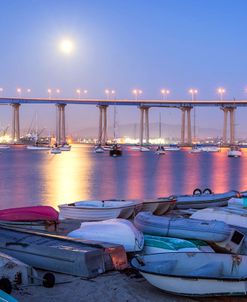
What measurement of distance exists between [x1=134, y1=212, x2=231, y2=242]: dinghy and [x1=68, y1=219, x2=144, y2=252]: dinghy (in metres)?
0.57

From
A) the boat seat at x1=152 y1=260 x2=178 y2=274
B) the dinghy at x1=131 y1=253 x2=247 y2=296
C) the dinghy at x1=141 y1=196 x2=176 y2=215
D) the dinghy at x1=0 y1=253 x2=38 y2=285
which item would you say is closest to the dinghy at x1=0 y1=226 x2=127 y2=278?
the dinghy at x1=0 y1=253 x2=38 y2=285

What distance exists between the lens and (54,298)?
18.1 feet

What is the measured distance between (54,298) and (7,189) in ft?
51.1

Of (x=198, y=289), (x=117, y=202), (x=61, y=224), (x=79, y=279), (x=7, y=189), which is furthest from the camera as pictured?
(x=7, y=189)

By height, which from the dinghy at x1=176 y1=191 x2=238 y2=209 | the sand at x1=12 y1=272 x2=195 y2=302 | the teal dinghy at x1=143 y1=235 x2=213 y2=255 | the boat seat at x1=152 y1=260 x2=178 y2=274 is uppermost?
the boat seat at x1=152 y1=260 x2=178 y2=274

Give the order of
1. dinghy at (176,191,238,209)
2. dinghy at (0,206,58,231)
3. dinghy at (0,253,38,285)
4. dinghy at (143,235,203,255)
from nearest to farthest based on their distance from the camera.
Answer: dinghy at (0,253,38,285), dinghy at (143,235,203,255), dinghy at (0,206,58,231), dinghy at (176,191,238,209)

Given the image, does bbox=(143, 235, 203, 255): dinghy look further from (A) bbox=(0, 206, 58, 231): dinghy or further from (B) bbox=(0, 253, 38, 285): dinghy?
(A) bbox=(0, 206, 58, 231): dinghy

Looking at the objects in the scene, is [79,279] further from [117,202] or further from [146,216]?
[117,202]

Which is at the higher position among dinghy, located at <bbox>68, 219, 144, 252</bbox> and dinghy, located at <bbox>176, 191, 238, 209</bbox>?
dinghy, located at <bbox>68, 219, 144, 252</bbox>

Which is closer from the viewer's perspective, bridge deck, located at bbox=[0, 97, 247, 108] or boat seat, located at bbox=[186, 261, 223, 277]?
boat seat, located at bbox=[186, 261, 223, 277]

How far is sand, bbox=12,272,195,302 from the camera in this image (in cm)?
549

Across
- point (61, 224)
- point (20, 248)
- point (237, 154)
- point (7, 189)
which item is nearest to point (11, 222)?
point (61, 224)

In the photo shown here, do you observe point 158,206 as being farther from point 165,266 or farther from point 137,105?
point 137,105

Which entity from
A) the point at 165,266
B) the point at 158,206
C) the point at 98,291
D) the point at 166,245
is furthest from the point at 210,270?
the point at 158,206
